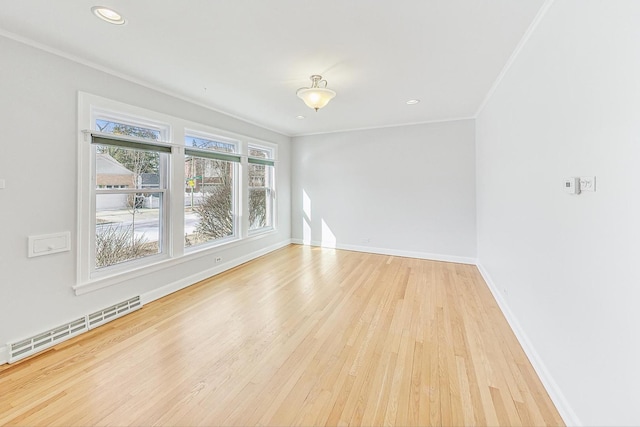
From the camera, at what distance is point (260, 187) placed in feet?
17.8

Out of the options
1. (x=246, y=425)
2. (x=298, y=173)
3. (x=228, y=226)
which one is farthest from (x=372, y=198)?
(x=246, y=425)

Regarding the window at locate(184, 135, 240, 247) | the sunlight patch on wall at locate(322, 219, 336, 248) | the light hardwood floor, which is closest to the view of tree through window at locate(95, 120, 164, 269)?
the window at locate(184, 135, 240, 247)

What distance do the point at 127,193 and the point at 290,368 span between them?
2.65 m

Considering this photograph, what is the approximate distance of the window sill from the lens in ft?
8.54

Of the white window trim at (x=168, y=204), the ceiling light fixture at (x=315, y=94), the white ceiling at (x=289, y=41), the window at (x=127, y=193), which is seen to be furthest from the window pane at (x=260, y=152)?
the ceiling light fixture at (x=315, y=94)

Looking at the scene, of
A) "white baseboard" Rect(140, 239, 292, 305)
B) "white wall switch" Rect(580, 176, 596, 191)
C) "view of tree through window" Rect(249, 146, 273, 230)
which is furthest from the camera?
"view of tree through window" Rect(249, 146, 273, 230)

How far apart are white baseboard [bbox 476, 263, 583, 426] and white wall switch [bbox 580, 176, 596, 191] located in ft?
4.03

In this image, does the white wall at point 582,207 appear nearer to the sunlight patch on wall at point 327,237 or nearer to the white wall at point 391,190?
the white wall at point 391,190

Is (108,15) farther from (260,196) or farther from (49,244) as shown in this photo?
(260,196)

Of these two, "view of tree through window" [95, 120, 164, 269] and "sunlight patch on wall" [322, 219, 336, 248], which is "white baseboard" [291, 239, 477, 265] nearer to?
"sunlight patch on wall" [322, 219, 336, 248]

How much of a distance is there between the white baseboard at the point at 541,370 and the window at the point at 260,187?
417 cm

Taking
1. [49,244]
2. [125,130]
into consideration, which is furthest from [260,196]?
[49,244]

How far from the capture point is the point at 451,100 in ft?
12.2

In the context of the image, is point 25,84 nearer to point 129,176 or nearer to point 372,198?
point 129,176
